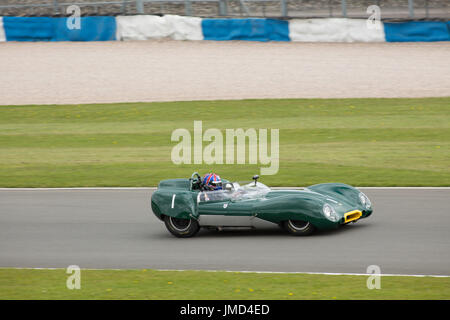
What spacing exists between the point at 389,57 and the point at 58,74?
38.7ft

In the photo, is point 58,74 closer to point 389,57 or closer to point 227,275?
point 389,57

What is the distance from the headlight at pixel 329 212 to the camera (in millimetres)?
10711

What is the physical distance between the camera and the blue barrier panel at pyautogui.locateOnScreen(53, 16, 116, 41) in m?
30.5

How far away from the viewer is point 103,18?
99.7 feet

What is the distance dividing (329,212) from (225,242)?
1.51 metres

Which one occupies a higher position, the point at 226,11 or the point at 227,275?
the point at 226,11

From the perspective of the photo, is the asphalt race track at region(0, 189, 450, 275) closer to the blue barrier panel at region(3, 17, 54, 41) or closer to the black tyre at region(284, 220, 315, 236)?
the black tyre at region(284, 220, 315, 236)

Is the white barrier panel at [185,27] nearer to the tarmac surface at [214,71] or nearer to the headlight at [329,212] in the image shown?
the tarmac surface at [214,71]

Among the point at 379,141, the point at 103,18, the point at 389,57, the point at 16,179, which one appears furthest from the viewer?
the point at 103,18

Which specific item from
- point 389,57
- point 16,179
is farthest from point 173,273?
point 389,57

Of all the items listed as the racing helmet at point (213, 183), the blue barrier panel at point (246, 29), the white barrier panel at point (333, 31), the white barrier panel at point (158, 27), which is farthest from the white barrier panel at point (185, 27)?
the racing helmet at point (213, 183)

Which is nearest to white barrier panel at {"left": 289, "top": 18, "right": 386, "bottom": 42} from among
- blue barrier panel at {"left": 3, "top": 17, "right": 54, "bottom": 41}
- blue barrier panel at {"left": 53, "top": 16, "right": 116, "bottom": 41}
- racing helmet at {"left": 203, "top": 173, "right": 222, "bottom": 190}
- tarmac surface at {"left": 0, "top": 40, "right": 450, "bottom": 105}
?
tarmac surface at {"left": 0, "top": 40, "right": 450, "bottom": 105}

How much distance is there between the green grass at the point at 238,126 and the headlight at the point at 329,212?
420 centimetres

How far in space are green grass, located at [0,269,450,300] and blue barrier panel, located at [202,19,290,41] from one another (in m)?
21.2
